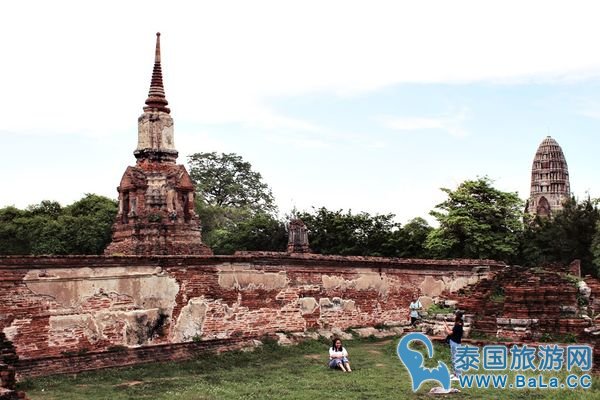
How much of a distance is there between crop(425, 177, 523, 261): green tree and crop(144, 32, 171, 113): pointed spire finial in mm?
16231

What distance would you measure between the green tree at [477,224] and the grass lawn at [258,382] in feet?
70.2

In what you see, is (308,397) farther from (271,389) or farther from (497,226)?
(497,226)

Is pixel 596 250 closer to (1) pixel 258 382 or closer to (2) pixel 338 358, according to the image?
(2) pixel 338 358

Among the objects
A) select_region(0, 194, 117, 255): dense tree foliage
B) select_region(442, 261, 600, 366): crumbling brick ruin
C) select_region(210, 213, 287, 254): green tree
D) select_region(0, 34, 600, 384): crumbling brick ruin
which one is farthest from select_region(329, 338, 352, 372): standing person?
select_region(0, 194, 117, 255): dense tree foliage

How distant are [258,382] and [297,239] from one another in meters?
14.3

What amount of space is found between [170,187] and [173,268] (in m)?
11.2

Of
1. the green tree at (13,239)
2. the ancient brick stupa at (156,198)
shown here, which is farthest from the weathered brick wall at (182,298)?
the green tree at (13,239)

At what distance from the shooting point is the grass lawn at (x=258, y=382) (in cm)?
1116

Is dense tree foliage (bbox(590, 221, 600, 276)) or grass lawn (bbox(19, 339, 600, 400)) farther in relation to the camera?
dense tree foliage (bbox(590, 221, 600, 276))

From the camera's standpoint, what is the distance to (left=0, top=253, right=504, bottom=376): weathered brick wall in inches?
506

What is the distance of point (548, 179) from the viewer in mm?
71500

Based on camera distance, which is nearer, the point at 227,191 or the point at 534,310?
the point at 534,310

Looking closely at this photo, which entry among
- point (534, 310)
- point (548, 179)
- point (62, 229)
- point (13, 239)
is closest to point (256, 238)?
point (62, 229)

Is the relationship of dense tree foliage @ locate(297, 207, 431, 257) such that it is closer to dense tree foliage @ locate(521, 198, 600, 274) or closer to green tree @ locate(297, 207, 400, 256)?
green tree @ locate(297, 207, 400, 256)
